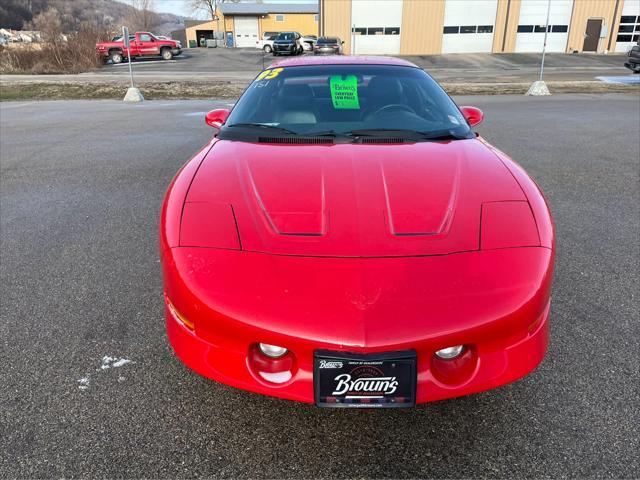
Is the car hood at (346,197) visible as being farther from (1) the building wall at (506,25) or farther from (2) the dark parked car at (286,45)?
(1) the building wall at (506,25)

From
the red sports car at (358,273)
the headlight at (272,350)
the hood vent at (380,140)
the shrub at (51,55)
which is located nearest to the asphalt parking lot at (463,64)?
the shrub at (51,55)

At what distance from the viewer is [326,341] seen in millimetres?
1487

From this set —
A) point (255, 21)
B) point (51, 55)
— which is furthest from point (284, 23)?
point (51, 55)

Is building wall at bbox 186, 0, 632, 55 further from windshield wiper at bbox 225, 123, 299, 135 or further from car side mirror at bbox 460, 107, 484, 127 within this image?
windshield wiper at bbox 225, 123, 299, 135

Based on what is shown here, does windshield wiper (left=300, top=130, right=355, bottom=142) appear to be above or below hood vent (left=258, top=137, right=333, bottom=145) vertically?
above

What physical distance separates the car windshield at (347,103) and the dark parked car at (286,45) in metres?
30.7

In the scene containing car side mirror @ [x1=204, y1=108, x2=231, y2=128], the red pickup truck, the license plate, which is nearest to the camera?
the license plate

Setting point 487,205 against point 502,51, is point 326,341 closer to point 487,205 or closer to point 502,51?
point 487,205

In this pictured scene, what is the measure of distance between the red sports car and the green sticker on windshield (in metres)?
0.64

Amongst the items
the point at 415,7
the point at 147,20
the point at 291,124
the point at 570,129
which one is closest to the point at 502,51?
the point at 415,7

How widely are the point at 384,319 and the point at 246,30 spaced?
54744 millimetres

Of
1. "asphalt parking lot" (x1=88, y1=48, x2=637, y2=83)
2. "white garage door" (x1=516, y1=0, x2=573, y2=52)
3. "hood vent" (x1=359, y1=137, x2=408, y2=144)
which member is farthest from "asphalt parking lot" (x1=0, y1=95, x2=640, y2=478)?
"white garage door" (x1=516, y1=0, x2=573, y2=52)

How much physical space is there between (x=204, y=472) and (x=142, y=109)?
435 inches

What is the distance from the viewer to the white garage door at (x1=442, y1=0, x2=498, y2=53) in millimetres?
32594
